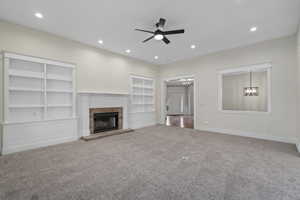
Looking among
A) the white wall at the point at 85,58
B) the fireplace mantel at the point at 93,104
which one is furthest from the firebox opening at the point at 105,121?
the white wall at the point at 85,58

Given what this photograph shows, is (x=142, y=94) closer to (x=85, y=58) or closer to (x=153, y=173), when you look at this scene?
(x=85, y=58)

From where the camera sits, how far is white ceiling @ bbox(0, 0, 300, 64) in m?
2.64

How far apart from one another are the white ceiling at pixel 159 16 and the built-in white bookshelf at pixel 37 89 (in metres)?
0.97

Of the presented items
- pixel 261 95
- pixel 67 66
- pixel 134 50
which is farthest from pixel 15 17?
pixel 261 95

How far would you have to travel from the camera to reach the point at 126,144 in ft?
12.4

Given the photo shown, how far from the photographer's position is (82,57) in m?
4.45

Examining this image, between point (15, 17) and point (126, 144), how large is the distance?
4.09 m

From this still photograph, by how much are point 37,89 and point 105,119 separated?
2346mm

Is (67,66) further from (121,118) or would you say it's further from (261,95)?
(261,95)

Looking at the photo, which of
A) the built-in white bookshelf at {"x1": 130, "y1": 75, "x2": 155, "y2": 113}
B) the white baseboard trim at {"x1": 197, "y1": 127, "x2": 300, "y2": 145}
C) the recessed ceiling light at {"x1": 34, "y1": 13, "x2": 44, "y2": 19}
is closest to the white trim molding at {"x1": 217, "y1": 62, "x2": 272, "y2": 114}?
the white baseboard trim at {"x1": 197, "y1": 127, "x2": 300, "y2": 145}

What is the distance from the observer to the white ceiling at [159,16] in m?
2.64

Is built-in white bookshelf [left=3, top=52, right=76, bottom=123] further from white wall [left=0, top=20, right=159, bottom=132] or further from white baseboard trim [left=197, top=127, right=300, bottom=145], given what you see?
white baseboard trim [left=197, top=127, right=300, bottom=145]

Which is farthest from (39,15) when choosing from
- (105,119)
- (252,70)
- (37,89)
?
(252,70)

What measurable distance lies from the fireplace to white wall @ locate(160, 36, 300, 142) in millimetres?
3362
